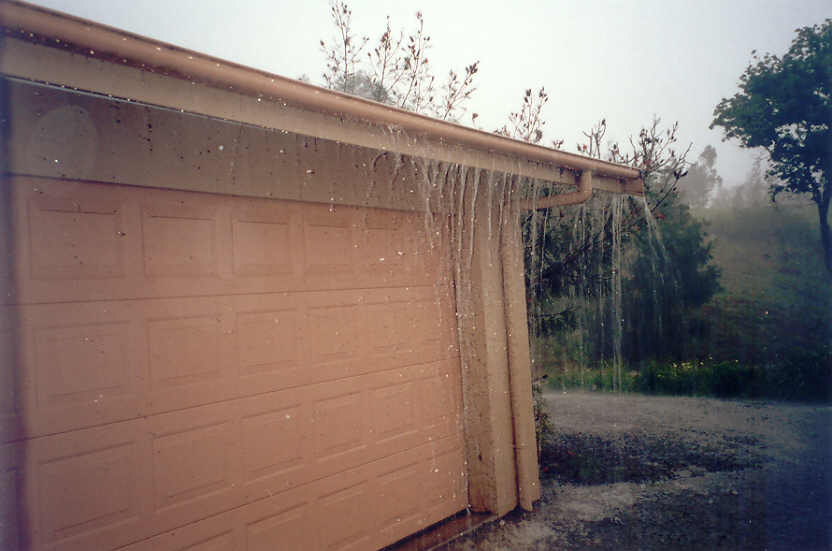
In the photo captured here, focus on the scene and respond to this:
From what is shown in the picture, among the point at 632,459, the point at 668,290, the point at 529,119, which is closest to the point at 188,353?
the point at 632,459

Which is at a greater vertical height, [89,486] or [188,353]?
[188,353]

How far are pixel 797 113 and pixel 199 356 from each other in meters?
16.4

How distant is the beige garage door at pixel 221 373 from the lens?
6.79ft

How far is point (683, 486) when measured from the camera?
4.40 metres

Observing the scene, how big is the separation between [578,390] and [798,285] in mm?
10865

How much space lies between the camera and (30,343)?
2.01m

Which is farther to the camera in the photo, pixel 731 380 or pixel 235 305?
pixel 731 380

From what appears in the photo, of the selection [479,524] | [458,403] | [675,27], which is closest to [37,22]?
[458,403]

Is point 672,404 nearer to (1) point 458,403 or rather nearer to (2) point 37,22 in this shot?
(1) point 458,403

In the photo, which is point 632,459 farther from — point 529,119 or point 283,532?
point 529,119

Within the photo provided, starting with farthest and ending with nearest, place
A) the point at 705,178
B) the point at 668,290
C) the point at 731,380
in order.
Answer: the point at 705,178 → the point at 668,290 → the point at 731,380

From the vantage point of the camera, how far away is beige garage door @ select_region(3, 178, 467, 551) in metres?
2.07

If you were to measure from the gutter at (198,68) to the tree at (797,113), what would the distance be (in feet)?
47.2

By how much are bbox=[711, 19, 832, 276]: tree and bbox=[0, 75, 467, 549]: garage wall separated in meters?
14.5
